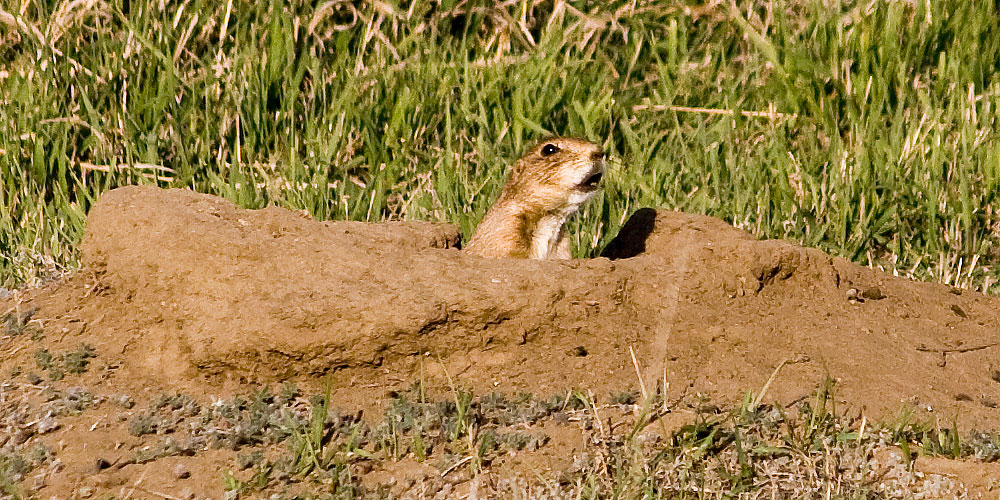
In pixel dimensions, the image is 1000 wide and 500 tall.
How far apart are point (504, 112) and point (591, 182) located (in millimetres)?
1718

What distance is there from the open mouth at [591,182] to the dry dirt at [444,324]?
484 millimetres

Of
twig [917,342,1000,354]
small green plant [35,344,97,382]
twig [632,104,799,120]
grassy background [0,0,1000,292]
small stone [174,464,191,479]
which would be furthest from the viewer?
twig [632,104,799,120]

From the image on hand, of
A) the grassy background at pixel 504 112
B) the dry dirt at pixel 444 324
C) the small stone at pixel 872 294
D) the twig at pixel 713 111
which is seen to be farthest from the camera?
the twig at pixel 713 111

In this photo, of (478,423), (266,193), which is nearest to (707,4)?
(266,193)

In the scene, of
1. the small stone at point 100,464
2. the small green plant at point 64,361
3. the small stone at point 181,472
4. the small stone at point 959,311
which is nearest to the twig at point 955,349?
the small stone at point 959,311

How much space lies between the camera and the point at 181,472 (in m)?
4.05

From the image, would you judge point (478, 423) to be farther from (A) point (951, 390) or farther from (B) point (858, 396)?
(A) point (951, 390)

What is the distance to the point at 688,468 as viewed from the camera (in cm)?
406

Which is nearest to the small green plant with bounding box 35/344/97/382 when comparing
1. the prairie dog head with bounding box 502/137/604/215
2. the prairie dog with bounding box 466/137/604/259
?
the prairie dog with bounding box 466/137/604/259

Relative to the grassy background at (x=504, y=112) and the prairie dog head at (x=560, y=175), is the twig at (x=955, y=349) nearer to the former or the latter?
the grassy background at (x=504, y=112)

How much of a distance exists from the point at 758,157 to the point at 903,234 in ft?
2.76

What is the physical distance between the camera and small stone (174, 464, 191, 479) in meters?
4.04

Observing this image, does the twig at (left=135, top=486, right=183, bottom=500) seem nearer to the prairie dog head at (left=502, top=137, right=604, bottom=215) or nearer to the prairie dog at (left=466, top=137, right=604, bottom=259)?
the prairie dog at (left=466, top=137, right=604, bottom=259)

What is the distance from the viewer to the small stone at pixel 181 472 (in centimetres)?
404
